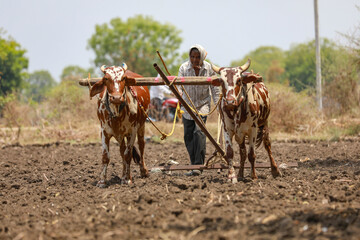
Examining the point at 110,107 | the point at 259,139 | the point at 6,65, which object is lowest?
the point at 259,139

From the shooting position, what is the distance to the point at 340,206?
466cm

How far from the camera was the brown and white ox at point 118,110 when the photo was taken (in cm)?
657

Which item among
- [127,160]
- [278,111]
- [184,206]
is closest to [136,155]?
[127,160]

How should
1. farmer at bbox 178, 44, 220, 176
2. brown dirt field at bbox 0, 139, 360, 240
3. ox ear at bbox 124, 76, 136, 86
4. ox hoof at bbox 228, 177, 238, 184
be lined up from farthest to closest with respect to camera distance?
farmer at bbox 178, 44, 220, 176, ox ear at bbox 124, 76, 136, 86, ox hoof at bbox 228, 177, 238, 184, brown dirt field at bbox 0, 139, 360, 240

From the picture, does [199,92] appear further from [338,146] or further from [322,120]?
[322,120]

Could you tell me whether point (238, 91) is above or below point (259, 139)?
above

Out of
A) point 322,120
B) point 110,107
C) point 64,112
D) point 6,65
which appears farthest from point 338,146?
point 6,65

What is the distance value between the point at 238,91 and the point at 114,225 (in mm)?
2854

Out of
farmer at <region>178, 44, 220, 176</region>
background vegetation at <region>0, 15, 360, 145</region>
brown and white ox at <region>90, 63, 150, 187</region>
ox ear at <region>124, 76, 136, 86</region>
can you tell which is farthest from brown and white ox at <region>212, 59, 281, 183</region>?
background vegetation at <region>0, 15, 360, 145</region>

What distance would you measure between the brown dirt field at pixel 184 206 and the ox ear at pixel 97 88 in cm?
137

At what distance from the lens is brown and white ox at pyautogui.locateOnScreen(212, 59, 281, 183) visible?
6.37m

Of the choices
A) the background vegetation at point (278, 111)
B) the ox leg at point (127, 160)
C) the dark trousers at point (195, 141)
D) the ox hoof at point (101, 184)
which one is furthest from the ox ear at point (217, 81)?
the background vegetation at point (278, 111)

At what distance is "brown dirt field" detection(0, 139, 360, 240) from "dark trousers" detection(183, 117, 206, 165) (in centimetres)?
35

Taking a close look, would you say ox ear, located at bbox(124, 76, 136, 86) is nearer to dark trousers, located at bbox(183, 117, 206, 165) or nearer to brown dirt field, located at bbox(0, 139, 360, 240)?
brown dirt field, located at bbox(0, 139, 360, 240)
